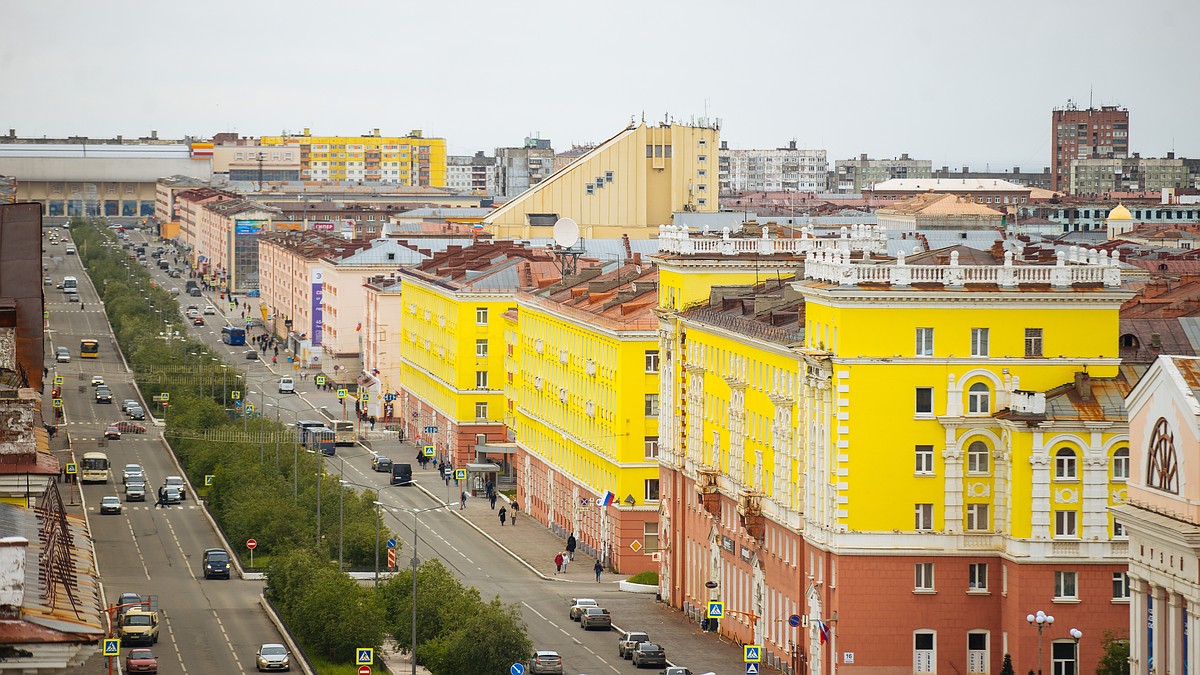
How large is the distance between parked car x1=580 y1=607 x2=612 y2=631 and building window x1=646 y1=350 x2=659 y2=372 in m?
15.3

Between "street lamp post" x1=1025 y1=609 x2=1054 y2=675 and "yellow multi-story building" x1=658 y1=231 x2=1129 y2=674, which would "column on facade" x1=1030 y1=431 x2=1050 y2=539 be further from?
"street lamp post" x1=1025 y1=609 x2=1054 y2=675

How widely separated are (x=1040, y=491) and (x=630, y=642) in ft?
56.8

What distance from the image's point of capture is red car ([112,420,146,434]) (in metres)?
144

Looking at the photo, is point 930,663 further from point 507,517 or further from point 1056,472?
point 507,517

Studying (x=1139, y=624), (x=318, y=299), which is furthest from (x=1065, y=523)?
(x=318, y=299)

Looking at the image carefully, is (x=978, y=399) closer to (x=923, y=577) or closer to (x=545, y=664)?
(x=923, y=577)

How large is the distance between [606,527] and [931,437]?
33.3 meters

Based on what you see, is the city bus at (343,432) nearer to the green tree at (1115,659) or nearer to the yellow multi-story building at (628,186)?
the yellow multi-story building at (628,186)

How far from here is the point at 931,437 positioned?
68.6 metres

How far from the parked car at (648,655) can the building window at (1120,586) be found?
53.2 ft

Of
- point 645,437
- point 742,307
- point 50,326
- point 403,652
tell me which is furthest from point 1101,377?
point 50,326

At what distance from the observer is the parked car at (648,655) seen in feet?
252

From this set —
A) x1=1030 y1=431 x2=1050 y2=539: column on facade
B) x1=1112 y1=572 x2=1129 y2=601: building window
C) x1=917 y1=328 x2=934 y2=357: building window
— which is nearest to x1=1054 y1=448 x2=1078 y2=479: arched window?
x1=1030 y1=431 x2=1050 y2=539: column on facade

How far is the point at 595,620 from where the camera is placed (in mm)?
84750
